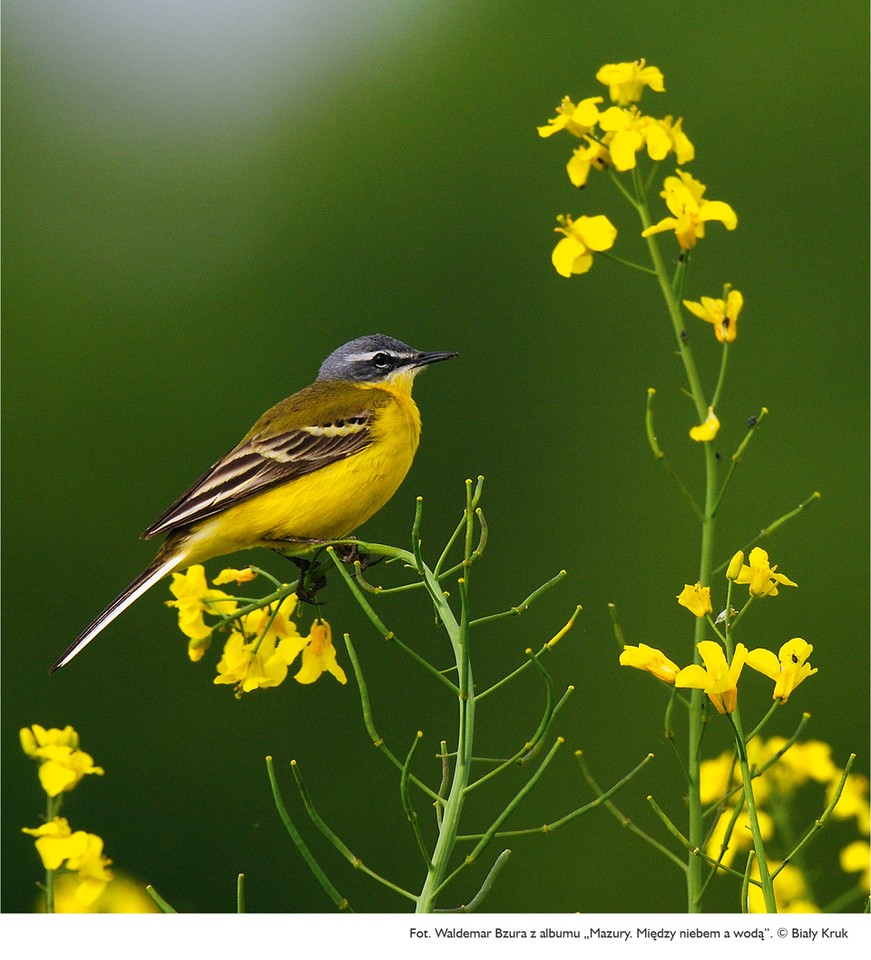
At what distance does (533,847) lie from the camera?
8.66 metres

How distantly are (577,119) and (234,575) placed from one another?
1362mm

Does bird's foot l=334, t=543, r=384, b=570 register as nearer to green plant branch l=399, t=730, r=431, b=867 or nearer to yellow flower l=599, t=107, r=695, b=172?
green plant branch l=399, t=730, r=431, b=867

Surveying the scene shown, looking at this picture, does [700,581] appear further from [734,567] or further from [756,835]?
[756,835]

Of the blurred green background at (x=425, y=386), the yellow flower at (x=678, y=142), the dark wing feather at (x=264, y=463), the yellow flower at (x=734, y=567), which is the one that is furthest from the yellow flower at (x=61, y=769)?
the blurred green background at (x=425, y=386)

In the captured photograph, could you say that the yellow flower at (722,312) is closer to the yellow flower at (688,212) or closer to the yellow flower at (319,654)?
the yellow flower at (688,212)

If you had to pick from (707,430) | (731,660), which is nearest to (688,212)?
(707,430)

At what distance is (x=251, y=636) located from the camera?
3051 mm

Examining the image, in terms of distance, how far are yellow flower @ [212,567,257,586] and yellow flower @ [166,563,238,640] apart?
0.12 feet

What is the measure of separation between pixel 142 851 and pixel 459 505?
9.53 ft

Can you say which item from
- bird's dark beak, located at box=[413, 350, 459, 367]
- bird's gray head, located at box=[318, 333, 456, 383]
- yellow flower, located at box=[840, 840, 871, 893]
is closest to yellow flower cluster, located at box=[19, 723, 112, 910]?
yellow flower, located at box=[840, 840, 871, 893]

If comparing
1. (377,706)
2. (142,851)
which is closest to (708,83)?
(377,706)

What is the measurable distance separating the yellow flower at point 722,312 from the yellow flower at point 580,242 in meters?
0.27

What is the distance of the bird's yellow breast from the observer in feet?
14.2

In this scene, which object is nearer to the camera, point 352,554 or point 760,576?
point 760,576
